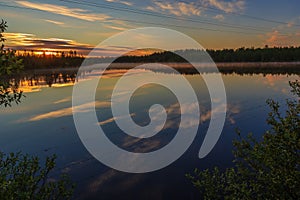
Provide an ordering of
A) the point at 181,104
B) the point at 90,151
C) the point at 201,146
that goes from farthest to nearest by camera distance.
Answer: the point at 181,104, the point at 201,146, the point at 90,151

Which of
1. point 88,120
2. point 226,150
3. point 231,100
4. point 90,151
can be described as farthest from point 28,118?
point 231,100

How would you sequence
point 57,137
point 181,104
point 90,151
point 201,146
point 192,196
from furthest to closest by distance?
1. point 181,104
2. point 57,137
3. point 201,146
4. point 90,151
5. point 192,196

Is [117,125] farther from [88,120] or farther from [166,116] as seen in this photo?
[166,116]

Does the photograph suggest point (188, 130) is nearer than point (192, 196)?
No

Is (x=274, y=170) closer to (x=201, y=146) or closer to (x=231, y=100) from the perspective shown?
(x=201, y=146)

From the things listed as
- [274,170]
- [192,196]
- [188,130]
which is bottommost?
[192,196]

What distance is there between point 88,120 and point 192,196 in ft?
61.7

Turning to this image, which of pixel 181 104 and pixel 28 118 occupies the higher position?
pixel 181 104

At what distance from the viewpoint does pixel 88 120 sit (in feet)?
98.5

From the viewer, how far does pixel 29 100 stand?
47.3m

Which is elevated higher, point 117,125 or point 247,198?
point 247,198

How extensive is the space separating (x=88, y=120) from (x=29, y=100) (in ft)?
78.6

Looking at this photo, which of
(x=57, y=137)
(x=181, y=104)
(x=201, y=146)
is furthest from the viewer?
(x=181, y=104)

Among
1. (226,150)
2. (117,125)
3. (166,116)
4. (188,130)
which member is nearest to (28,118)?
(117,125)
